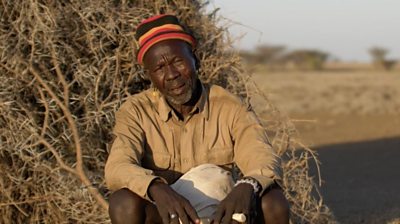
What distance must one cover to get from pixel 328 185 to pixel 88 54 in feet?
Answer: 12.7

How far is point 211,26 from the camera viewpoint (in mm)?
5477

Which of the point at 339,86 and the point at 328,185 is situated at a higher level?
the point at 328,185

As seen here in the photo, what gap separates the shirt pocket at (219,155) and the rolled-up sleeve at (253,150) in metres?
0.04

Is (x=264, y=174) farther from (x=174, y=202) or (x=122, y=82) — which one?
(x=122, y=82)

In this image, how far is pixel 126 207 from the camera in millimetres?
3518

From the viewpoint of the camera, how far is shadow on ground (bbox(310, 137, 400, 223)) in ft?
A: 22.3

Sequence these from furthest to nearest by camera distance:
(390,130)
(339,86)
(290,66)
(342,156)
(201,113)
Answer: (290,66), (339,86), (390,130), (342,156), (201,113)

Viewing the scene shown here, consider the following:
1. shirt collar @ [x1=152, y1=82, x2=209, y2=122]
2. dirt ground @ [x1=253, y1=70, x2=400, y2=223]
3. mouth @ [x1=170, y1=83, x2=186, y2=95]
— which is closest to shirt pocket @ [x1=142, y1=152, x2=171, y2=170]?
shirt collar @ [x1=152, y1=82, x2=209, y2=122]

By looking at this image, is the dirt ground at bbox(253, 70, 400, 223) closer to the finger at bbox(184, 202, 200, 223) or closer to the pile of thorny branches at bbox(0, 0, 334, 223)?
the pile of thorny branches at bbox(0, 0, 334, 223)

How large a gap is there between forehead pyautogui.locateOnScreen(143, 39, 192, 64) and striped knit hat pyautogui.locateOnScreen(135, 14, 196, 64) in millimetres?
16

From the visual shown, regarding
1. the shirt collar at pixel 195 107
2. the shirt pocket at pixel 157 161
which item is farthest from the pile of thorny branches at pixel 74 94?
the shirt collar at pixel 195 107

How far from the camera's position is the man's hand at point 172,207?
3.47 metres

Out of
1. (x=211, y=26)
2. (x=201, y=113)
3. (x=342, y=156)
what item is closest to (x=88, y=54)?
(x=211, y=26)

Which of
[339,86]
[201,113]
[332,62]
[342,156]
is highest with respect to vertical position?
[201,113]
